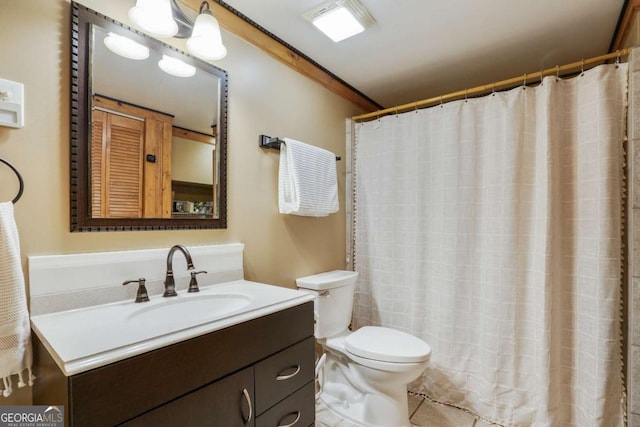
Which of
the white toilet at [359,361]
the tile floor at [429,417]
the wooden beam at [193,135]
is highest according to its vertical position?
the wooden beam at [193,135]

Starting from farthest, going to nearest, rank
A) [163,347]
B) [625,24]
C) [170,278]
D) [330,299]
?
[330,299], [625,24], [170,278], [163,347]

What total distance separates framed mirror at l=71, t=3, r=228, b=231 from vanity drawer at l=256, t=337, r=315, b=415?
0.70 meters

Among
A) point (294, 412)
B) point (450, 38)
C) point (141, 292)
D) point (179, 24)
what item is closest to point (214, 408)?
point (294, 412)

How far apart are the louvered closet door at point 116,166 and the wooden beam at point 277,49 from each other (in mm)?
662

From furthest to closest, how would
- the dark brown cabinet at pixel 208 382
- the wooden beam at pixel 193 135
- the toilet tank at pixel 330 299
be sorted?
the toilet tank at pixel 330 299
the wooden beam at pixel 193 135
the dark brown cabinet at pixel 208 382

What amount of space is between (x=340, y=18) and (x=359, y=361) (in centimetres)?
177

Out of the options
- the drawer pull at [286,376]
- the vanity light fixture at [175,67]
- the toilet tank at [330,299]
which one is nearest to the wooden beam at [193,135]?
the vanity light fixture at [175,67]

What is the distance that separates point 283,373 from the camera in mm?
1152

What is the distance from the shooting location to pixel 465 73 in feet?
7.23

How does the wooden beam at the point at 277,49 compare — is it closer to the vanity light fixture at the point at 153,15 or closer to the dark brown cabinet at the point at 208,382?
the vanity light fixture at the point at 153,15

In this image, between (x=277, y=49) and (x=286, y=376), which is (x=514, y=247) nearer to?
(x=286, y=376)

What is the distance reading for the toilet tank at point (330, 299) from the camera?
1.86 meters

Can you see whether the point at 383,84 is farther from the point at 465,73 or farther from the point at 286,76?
the point at 286,76

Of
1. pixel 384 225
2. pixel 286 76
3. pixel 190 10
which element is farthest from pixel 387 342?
pixel 190 10
